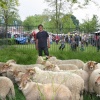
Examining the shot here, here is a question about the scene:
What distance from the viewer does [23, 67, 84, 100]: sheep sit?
23.5 feet

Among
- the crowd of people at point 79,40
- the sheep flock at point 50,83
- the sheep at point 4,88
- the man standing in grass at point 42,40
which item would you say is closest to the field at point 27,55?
the man standing in grass at point 42,40

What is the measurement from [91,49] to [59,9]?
11314 mm

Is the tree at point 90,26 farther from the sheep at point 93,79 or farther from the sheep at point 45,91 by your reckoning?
the sheep at point 45,91

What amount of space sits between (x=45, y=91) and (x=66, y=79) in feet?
3.17

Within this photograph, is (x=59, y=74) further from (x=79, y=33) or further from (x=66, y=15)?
(x=66, y=15)

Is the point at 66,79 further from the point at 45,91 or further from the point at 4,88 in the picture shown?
the point at 4,88

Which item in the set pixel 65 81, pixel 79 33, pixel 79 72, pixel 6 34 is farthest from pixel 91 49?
pixel 65 81

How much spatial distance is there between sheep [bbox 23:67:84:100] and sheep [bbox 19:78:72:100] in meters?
0.44

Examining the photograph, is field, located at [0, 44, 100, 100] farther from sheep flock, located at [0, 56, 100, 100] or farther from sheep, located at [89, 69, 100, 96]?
sheep, located at [89, 69, 100, 96]

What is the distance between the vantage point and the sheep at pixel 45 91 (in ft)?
20.7

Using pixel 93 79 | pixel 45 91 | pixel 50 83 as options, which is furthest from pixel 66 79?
pixel 93 79

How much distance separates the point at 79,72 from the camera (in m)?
8.39

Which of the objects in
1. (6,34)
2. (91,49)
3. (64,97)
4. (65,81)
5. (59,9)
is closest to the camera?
(64,97)

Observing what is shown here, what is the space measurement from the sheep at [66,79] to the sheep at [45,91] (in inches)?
17.4
